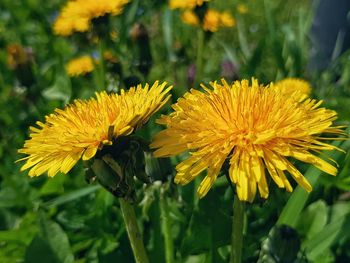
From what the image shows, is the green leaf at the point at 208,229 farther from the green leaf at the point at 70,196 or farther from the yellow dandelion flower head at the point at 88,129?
the yellow dandelion flower head at the point at 88,129

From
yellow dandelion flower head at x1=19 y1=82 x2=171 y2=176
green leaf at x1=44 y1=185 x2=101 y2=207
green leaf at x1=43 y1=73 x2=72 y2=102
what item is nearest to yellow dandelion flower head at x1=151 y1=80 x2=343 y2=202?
yellow dandelion flower head at x1=19 y1=82 x2=171 y2=176

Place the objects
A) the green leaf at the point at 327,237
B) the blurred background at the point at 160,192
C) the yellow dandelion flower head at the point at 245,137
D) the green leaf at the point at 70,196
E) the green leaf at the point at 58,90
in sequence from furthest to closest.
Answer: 1. the green leaf at the point at 58,90
2. the green leaf at the point at 70,196
3. the blurred background at the point at 160,192
4. the green leaf at the point at 327,237
5. the yellow dandelion flower head at the point at 245,137

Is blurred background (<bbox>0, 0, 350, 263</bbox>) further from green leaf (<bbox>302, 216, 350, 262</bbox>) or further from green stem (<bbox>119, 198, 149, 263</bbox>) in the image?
green stem (<bbox>119, 198, 149, 263</bbox>)

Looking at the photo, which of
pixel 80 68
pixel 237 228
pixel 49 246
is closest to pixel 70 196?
pixel 49 246

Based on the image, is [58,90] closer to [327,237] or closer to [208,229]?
[208,229]

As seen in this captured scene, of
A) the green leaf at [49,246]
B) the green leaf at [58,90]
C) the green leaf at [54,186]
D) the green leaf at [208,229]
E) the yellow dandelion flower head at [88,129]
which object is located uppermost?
the green leaf at [58,90]

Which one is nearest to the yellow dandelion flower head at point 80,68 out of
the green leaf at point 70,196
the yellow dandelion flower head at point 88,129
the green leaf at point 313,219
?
the green leaf at point 70,196
